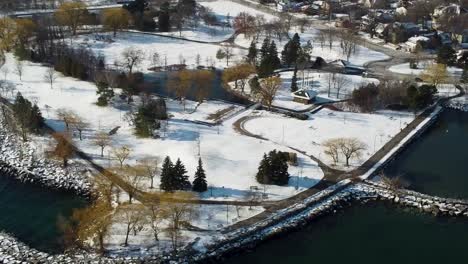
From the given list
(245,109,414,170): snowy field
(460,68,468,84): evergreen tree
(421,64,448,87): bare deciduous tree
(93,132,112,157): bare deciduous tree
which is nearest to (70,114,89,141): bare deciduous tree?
(93,132,112,157): bare deciduous tree

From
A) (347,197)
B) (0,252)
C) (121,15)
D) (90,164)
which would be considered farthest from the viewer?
(121,15)

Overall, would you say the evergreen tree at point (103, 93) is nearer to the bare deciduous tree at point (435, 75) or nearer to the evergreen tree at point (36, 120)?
the evergreen tree at point (36, 120)

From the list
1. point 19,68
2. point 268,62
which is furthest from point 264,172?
point 19,68

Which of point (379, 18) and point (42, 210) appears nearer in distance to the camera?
point (42, 210)

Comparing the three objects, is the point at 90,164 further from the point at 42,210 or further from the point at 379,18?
the point at 379,18

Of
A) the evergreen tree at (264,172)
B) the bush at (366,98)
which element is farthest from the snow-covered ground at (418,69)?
the evergreen tree at (264,172)

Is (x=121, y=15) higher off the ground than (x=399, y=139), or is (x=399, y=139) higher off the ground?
(x=121, y=15)

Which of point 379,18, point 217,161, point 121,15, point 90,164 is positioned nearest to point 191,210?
point 217,161

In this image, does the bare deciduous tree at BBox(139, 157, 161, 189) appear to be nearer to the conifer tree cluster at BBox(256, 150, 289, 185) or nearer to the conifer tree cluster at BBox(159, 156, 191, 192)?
the conifer tree cluster at BBox(159, 156, 191, 192)
